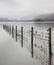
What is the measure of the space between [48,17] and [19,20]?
0.33 m

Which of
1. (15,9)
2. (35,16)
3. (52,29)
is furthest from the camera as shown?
(15,9)

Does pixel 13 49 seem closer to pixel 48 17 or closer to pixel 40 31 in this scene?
pixel 40 31

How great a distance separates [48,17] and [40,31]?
0.53ft

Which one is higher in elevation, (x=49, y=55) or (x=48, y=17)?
(x=48, y=17)

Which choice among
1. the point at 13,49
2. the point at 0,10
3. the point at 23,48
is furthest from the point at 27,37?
the point at 0,10

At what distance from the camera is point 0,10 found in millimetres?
1483

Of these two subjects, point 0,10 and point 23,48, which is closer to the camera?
point 23,48

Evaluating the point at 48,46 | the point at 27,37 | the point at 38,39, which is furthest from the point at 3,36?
the point at 48,46

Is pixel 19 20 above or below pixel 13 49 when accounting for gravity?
above

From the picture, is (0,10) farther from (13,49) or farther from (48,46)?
(48,46)

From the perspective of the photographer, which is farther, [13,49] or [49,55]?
[13,49]

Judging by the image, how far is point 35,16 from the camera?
1.30 m

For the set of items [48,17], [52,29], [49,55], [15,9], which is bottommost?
[49,55]

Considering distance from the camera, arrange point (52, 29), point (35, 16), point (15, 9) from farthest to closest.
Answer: point (15, 9), point (35, 16), point (52, 29)
